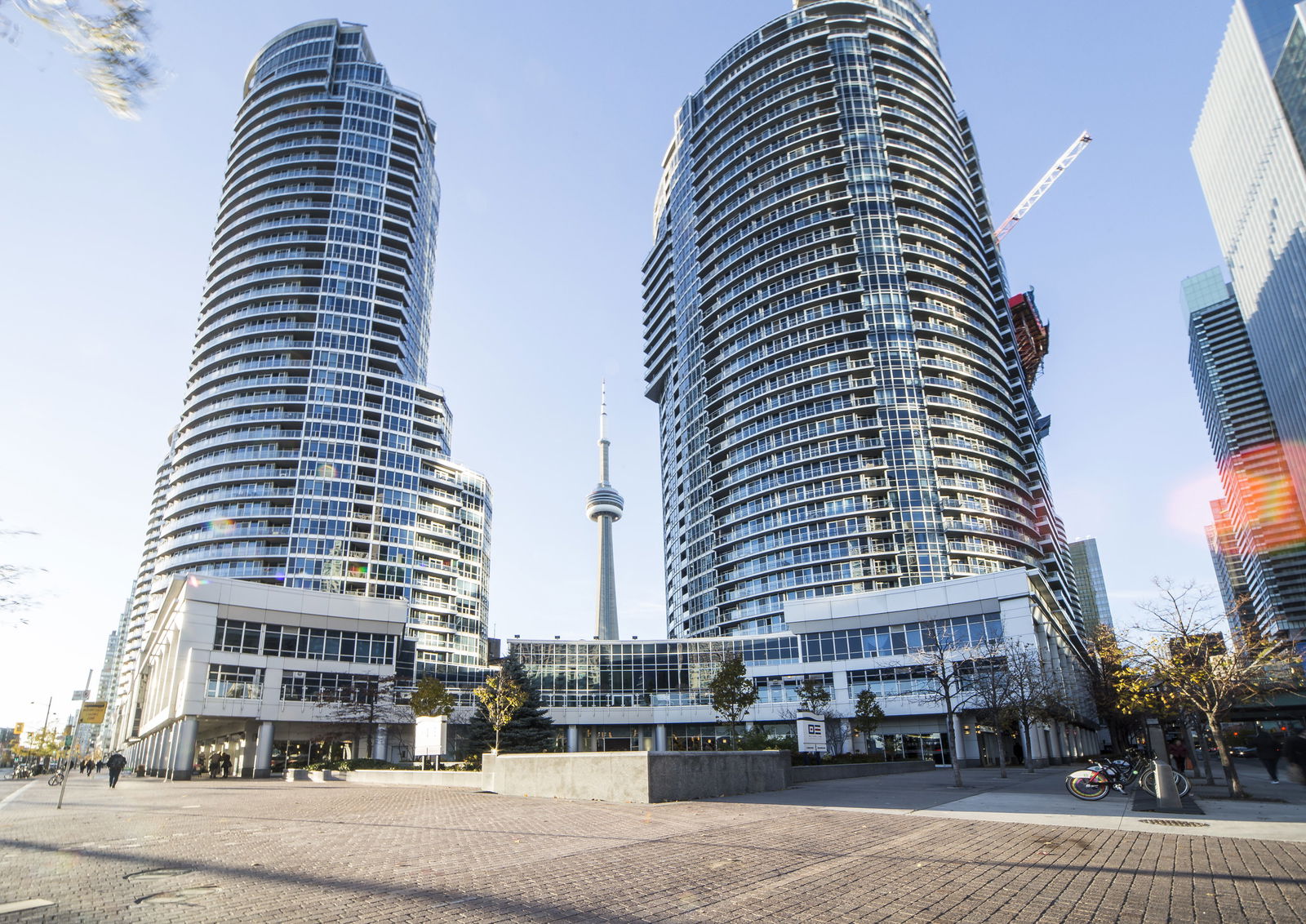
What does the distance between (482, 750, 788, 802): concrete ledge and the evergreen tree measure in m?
26.2

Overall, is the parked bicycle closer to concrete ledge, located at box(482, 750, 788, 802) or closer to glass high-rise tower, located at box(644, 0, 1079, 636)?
concrete ledge, located at box(482, 750, 788, 802)

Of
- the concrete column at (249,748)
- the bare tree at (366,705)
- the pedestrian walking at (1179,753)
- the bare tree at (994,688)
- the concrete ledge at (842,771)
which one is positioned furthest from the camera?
the concrete column at (249,748)

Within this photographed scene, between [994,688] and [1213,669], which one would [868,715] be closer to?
[994,688]

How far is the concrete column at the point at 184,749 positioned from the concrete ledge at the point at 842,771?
43.2 metres

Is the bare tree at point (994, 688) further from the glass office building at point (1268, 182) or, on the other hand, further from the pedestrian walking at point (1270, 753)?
the glass office building at point (1268, 182)

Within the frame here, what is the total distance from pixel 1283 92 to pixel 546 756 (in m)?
169

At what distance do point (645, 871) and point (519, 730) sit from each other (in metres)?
47.4

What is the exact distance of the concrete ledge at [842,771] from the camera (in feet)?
100

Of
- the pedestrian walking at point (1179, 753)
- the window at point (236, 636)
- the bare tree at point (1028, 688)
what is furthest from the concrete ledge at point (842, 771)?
the window at point (236, 636)

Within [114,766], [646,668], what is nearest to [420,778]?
[114,766]

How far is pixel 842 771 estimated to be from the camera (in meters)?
→ 34.4

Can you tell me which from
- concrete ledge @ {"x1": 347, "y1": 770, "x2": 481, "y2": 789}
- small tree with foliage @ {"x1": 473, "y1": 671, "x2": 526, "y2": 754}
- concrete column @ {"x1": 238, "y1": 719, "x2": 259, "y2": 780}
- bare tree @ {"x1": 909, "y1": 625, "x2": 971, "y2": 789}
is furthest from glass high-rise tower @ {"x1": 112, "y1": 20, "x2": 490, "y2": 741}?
bare tree @ {"x1": 909, "y1": 625, "x2": 971, "y2": 789}

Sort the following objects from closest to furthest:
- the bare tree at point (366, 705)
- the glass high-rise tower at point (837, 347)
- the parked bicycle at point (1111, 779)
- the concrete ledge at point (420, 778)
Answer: the parked bicycle at point (1111, 779)
the concrete ledge at point (420, 778)
the bare tree at point (366, 705)
the glass high-rise tower at point (837, 347)

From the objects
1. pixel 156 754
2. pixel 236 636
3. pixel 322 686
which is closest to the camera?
pixel 236 636
